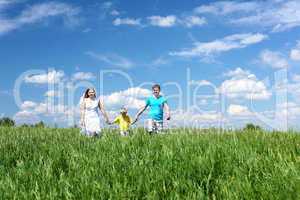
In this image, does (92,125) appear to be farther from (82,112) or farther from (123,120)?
(123,120)

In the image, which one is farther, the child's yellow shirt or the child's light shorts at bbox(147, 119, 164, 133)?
the child's yellow shirt

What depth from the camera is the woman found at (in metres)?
16.4

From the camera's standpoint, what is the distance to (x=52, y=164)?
8805 millimetres

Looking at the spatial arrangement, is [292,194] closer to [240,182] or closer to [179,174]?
[240,182]

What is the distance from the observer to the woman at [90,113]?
16.4 m

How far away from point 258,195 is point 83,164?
327 centimetres

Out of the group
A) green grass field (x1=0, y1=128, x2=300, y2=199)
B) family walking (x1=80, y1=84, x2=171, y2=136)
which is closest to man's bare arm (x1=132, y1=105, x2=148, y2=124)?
family walking (x1=80, y1=84, x2=171, y2=136)

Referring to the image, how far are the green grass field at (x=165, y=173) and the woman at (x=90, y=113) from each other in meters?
6.58

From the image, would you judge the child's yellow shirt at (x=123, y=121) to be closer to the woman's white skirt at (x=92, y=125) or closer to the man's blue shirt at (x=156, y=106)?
the man's blue shirt at (x=156, y=106)

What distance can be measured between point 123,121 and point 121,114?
384mm

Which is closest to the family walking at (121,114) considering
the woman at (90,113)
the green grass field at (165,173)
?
the woman at (90,113)

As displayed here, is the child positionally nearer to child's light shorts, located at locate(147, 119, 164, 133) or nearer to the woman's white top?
child's light shorts, located at locate(147, 119, 164, 133)

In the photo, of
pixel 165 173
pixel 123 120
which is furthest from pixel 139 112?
pixel 165 173

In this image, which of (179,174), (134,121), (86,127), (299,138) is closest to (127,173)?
(179,174)
